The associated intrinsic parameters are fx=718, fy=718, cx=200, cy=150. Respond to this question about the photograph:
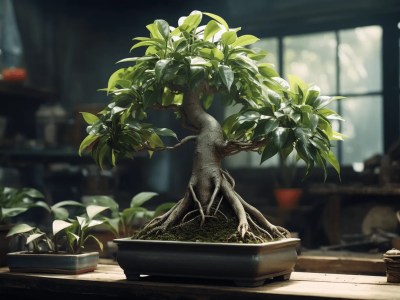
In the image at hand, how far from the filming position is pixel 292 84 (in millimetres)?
2086

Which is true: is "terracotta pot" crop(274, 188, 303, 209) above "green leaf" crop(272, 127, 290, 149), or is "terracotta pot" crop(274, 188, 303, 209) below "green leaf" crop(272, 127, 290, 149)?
below

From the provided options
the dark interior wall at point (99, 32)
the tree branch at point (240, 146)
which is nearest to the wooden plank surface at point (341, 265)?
the tree branch at point (240, 146)

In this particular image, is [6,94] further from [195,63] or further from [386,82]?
Result: [195,63]

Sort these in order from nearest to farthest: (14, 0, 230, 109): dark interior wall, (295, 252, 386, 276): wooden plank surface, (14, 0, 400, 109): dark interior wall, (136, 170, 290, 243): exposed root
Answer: (136, 170, 290, 243): exposed root
(295, 252, 386, 276): wooden plank surface
(14, 0, 400, 109): dark interior wall
(14, 0, 230, 109): dark interior wall

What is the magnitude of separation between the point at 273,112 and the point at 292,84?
0.51 feet

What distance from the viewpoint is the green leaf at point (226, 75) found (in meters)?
1.97

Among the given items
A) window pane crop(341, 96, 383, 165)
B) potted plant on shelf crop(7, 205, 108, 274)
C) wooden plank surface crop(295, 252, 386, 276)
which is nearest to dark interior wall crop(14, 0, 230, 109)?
window pane crop(341, 96, 383, 165)

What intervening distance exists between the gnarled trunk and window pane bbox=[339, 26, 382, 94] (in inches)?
125

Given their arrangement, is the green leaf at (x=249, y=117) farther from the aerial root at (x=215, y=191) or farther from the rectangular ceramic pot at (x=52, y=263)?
the rectangular ceramic pot at (x=52, y=263)

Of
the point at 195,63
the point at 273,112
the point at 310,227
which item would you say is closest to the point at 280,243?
the point at 273,112

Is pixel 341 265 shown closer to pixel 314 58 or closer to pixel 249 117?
pixel 249 117

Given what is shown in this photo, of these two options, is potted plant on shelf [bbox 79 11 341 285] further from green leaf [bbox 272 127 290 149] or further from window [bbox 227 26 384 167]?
window [bbox 227 26 384 167]

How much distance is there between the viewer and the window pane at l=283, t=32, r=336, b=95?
5.29 meters

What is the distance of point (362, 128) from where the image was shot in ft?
17.0
